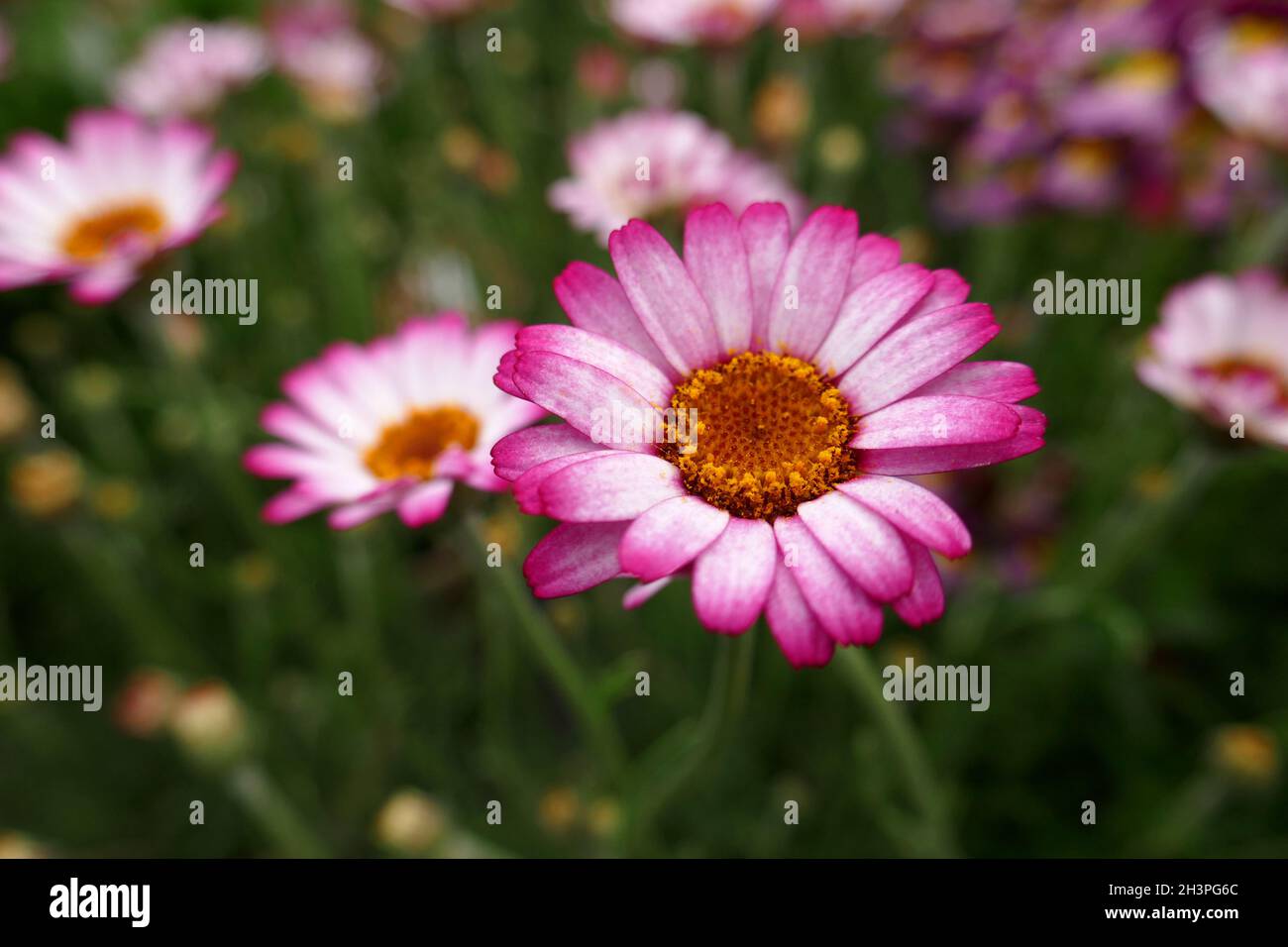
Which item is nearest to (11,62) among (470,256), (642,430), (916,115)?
(470,256)

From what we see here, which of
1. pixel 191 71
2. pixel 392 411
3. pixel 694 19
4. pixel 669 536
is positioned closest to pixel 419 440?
pixel 392 411

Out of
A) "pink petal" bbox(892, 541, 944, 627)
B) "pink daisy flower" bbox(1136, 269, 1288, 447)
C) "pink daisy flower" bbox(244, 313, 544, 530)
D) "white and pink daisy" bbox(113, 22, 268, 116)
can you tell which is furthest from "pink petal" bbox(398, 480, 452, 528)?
"white and pink daisy" bbox(113, 22, 268, 116)

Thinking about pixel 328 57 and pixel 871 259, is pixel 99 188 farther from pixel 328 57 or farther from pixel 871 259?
pixel 871 259

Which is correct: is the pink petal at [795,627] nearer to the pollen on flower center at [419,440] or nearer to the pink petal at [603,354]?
the pink petal at [603,354]

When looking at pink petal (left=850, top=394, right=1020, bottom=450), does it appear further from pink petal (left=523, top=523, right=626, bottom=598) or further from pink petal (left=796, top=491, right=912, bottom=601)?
pink petal (left=523, top=523, right=626, bottom=598)

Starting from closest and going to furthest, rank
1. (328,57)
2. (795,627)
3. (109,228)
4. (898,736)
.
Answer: (795,627) → (898,736) → (109,228) → (328,57)
